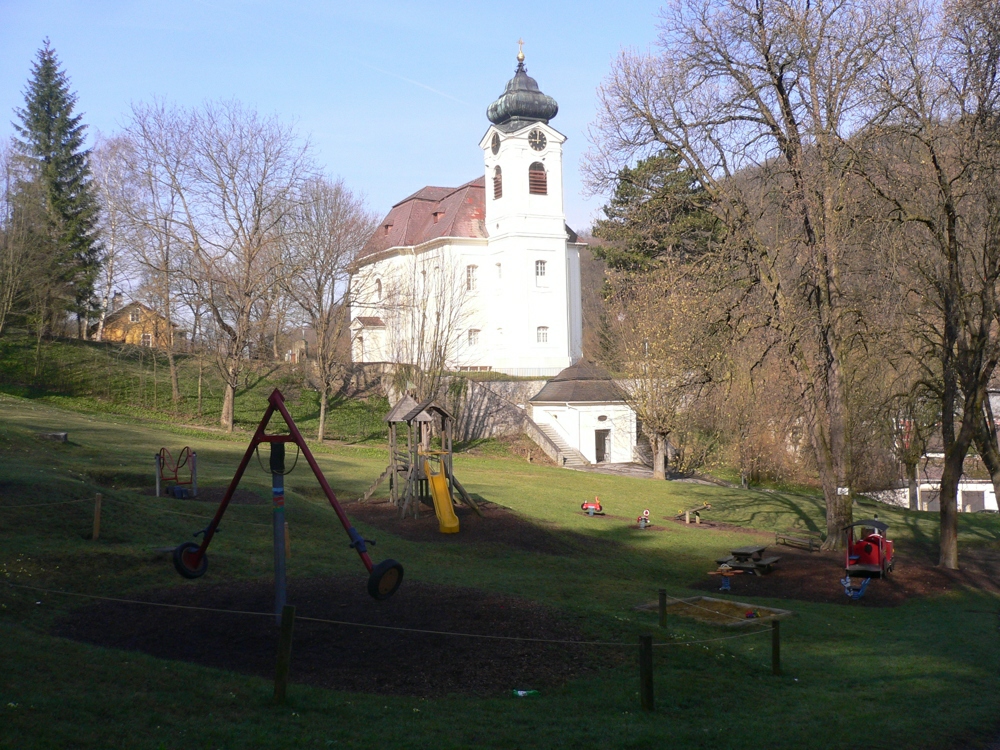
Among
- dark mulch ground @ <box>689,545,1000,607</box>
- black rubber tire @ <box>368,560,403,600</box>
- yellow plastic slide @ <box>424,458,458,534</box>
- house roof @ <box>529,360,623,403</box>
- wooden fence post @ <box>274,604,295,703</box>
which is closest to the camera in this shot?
wooden fence post @ <box>274,604,295,703</box>

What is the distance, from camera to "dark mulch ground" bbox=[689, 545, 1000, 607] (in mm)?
17609

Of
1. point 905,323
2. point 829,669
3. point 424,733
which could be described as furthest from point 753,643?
point 905,323

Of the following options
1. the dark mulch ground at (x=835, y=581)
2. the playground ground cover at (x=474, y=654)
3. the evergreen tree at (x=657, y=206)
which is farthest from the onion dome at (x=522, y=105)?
the dark mulch ground at (x=835, y=581)

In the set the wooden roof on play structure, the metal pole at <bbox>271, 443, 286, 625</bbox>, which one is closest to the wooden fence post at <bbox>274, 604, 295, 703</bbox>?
the metal pole at <bbox>271, 443, 286, 625</bbox>

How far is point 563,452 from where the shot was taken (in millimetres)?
49188

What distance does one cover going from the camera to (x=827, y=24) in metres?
19.5

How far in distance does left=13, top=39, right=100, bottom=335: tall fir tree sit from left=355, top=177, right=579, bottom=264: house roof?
19123mm

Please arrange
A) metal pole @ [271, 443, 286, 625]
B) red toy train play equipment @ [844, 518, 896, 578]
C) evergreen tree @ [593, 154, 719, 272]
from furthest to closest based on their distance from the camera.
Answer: evergreen tree @ [593, 154, 719, 272]
red toy train play equipment @ [844, 518, 896, 578]
metal pole @ [271, 443, 286, 625]

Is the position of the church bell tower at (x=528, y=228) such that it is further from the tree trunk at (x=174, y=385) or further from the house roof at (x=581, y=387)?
the tree trunk at (x=174, y=385)

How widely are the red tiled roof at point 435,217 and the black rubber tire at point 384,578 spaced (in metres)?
52.3

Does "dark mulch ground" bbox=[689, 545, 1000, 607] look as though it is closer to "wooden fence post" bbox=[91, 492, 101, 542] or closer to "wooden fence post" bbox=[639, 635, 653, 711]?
"wooden fence post" bbox=[639, 635, 653, 711]

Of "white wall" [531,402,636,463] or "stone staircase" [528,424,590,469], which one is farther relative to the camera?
"white wall" [531,402,636,463]

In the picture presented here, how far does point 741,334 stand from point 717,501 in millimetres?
15475

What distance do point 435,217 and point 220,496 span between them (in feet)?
161
